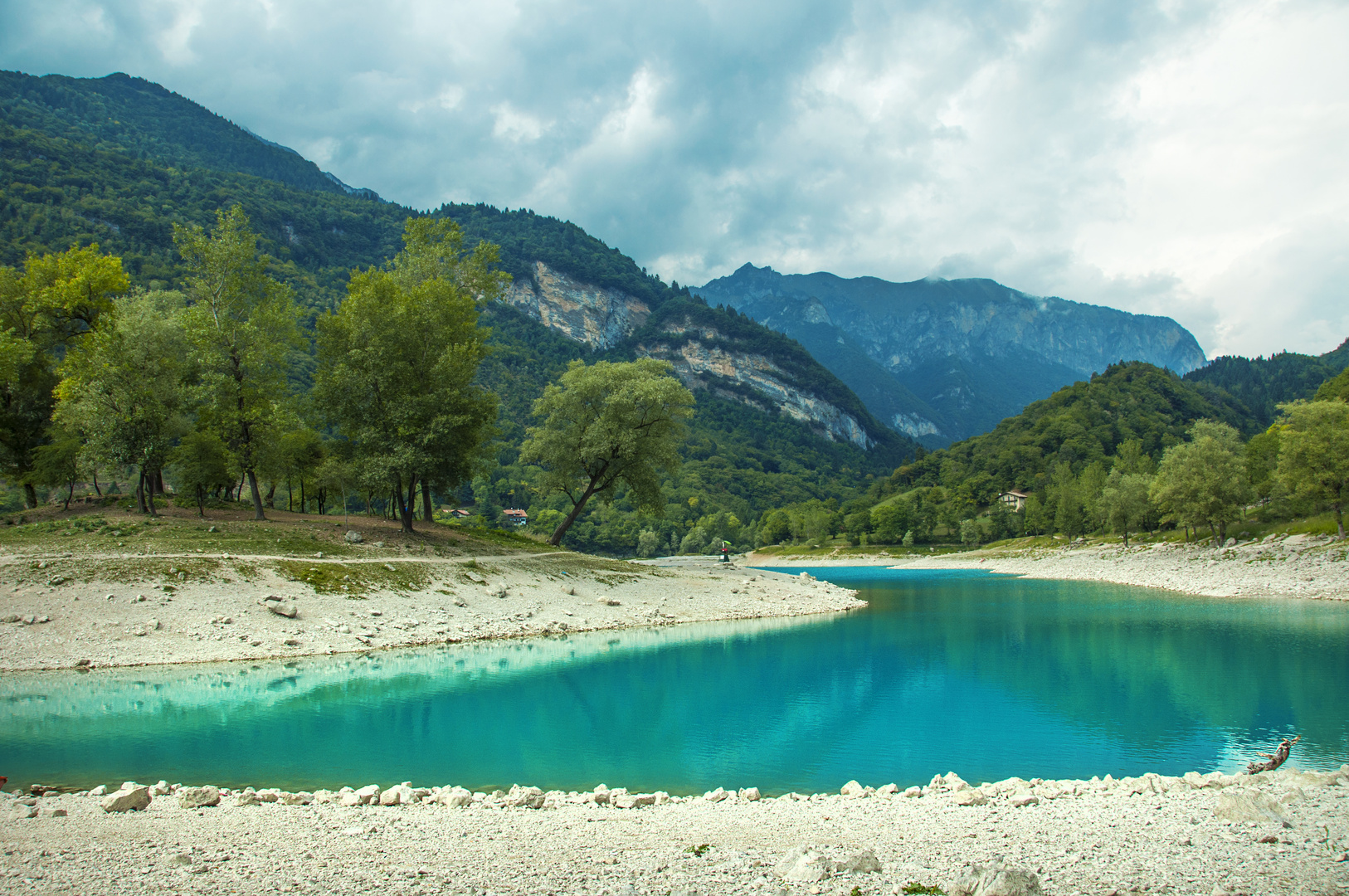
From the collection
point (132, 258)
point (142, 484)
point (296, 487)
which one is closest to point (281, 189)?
point (132, 258)

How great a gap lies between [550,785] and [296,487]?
151 ft

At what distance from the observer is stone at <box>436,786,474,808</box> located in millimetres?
9977

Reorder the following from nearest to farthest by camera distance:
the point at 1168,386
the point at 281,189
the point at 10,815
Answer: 1. the point at 10,815
2. the point at 1168,386
3. the point at 281,189

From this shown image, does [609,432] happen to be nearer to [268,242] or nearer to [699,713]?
[699,713]

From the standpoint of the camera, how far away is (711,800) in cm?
1048

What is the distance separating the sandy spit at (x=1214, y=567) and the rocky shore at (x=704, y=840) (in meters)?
38.1

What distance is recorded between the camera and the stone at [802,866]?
22.0 ft

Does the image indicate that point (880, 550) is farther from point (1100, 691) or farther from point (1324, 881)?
point (1324, 881)

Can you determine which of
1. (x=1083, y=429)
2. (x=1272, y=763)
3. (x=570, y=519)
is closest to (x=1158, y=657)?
(x=1272, y=763)

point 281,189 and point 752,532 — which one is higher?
point 281,189

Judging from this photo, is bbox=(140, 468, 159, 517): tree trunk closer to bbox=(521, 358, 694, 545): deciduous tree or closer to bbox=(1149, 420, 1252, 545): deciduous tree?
bbox=(521, 358, 694, 545): deciduous tree

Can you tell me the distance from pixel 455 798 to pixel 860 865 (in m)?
5.86

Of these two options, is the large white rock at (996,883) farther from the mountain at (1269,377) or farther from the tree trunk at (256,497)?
the mountain at (1269,377)

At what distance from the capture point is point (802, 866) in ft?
22.4
